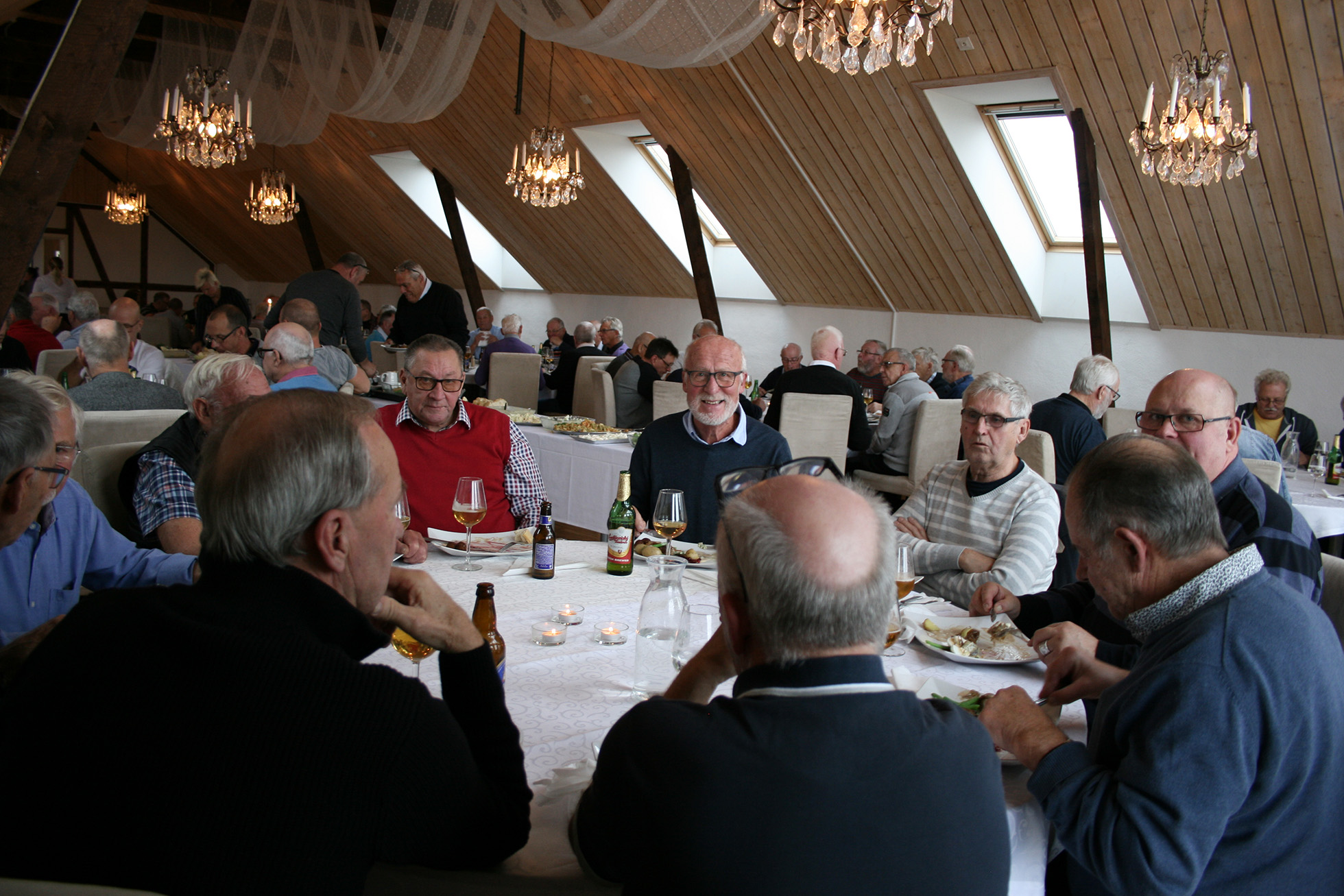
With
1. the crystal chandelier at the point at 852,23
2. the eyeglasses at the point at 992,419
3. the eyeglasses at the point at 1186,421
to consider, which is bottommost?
the eyeglasses at the point at 992,419

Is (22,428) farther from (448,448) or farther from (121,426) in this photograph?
(121,426)

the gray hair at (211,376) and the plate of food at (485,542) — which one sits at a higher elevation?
the gray hair at (211,376)

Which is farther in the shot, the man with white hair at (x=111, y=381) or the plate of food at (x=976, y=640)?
the man with white hair at (x=111, y=381)

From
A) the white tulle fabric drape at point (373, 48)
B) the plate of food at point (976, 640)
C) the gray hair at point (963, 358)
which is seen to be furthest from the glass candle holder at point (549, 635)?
the gray hair at point (963, 358)

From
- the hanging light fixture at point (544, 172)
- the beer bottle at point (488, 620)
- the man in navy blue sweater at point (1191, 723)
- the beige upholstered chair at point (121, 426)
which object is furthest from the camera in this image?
the hanging light fixture at point (544, 172)

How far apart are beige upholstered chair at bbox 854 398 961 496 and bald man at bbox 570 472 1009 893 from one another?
5020 millimetres

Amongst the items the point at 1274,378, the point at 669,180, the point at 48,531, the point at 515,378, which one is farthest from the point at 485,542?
the point at 669,180

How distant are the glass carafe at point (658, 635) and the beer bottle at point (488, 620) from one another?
9.4 inches

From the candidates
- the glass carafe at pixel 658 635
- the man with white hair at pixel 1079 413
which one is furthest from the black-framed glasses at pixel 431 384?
the man with white hair at pixel 1079 413

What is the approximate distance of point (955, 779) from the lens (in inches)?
39.2

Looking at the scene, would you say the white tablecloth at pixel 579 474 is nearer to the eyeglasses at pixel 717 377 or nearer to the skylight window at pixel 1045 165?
the eyeglasses at pixel 717 377

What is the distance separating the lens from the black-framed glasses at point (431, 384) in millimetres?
3238

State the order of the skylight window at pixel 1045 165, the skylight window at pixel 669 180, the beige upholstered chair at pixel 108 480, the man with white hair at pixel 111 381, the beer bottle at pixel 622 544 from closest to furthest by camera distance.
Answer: the beer bottle at pixel 622 544 < the beige upholstered chair at pixel 108 480 < the man with white hair at pixel 111 381 < the skylight window at pixel 1045 165 < the skylight window at pixel 669 180

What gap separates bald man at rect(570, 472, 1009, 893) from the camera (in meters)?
0.93
